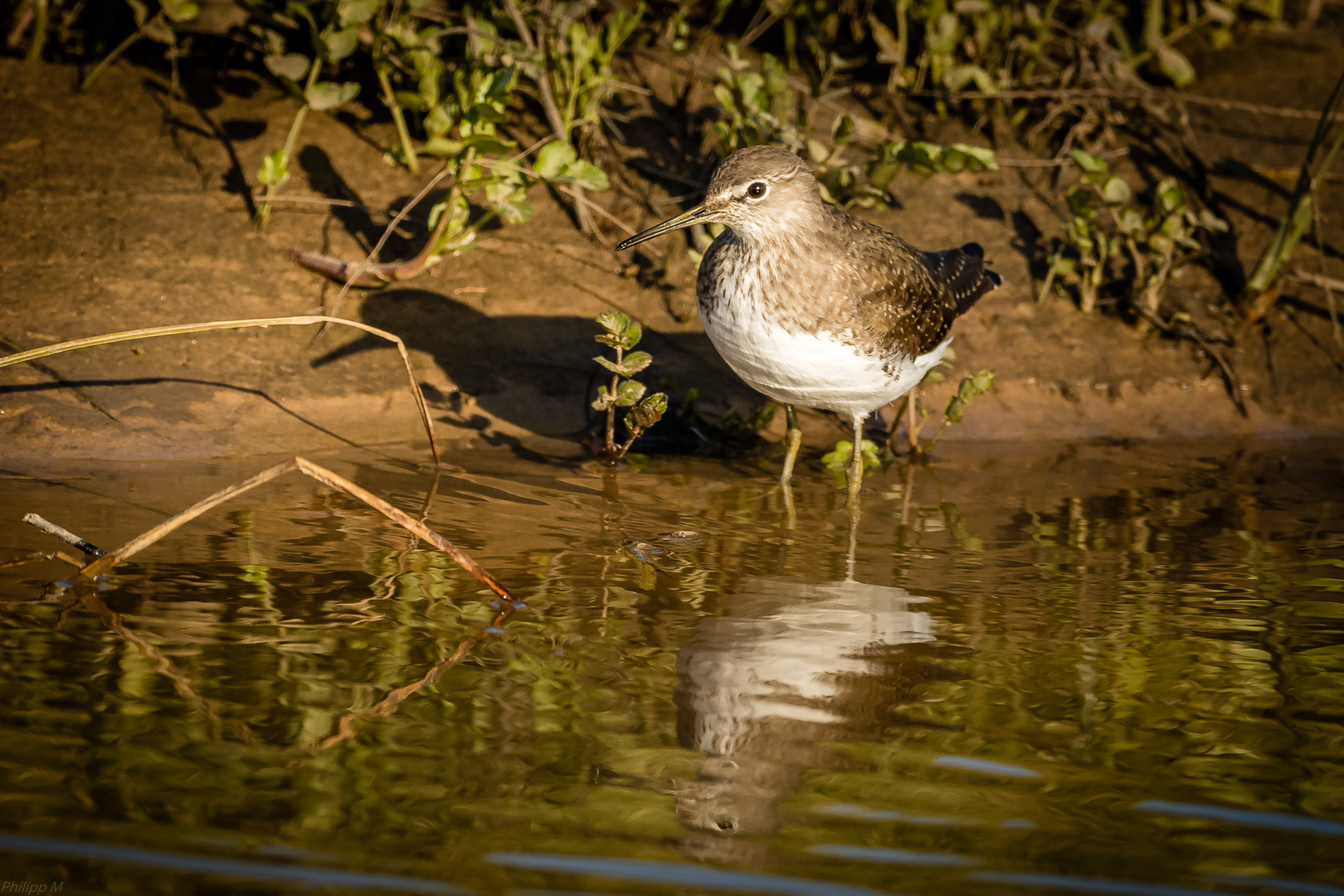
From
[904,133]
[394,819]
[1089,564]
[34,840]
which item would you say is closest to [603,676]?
[394,819]

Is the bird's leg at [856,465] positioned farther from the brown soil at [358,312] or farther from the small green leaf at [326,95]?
the small green leaf at [326,95]

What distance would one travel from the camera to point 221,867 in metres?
2.42

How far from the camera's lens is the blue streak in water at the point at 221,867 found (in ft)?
7.86

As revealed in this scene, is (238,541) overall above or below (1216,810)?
above

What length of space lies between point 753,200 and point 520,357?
180 cm

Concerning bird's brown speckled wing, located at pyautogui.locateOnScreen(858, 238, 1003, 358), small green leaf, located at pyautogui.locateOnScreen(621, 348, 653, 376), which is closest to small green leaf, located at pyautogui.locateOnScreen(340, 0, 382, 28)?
small green leaf, located at pyautogui.locateOnScreen(621, 348, 653, 376)

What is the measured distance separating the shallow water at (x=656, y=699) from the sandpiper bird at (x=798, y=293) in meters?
0.64

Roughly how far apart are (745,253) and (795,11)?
3.90 m

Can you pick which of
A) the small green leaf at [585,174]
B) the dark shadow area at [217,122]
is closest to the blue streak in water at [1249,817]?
the small green leaf at [585,174]

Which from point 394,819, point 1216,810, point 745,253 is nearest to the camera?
point 394,819

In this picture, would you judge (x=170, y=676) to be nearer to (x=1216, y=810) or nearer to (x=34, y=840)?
(x=34, y=840)

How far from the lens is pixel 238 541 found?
4309 millimetres

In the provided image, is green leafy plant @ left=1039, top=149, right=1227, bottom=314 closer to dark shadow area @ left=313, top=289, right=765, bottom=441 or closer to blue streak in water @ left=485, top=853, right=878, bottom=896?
dark shadow area @ left=313, top=289, right=765, bottom=441

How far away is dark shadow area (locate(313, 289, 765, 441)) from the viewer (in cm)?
617
